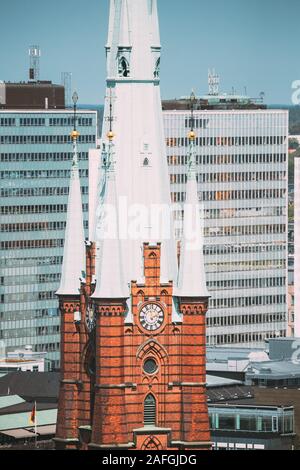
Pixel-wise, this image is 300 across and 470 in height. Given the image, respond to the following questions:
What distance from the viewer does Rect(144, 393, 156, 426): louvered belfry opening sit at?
611 ft

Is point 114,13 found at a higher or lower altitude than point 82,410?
higher

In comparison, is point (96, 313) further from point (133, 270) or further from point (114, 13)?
point (114, 13)

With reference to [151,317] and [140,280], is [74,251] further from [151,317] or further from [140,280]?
[151,317]

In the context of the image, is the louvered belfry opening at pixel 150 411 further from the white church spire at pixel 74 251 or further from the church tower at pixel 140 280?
the white church spire at pixel 74 251

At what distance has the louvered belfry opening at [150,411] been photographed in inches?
7328

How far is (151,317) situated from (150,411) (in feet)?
14.5

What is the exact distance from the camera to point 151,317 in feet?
609

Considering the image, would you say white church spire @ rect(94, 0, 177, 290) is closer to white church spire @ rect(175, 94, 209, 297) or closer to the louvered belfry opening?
white church spire @ rect(175, 94, 209, 297)

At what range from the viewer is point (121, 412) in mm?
185375

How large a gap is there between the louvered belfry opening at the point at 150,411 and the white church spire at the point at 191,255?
5.04 m
